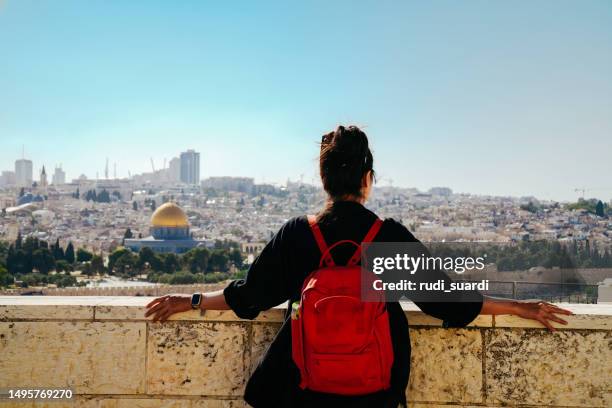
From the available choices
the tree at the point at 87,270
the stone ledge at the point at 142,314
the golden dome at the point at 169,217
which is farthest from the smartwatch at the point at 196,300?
the golden dome at the point at 169,217

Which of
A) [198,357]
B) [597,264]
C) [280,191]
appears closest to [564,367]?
[198,357]

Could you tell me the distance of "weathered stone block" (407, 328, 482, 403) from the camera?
2.49 meters

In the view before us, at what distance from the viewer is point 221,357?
2.56 metres

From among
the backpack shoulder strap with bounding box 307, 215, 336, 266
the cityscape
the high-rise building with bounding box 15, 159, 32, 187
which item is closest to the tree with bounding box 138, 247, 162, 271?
the cityscape

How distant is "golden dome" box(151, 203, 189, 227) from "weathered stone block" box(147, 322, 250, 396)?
58.0m

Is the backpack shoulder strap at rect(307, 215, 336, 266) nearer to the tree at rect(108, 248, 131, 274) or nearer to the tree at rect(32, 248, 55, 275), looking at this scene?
the tree at rect(32, 248, 55, 275)

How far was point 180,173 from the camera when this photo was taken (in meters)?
193

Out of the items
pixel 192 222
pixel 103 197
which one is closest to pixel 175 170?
pixel 103 197

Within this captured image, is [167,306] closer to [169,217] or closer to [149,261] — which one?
[149,261]

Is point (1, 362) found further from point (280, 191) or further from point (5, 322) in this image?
point (280, 191)

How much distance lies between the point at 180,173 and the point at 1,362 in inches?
7606

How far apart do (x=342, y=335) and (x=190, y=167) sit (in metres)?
192

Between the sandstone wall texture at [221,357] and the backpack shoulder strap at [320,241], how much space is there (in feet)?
1.94

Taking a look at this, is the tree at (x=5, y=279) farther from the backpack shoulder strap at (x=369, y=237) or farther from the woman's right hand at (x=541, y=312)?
the backpack shoulder strap at (x=369, y=237)
